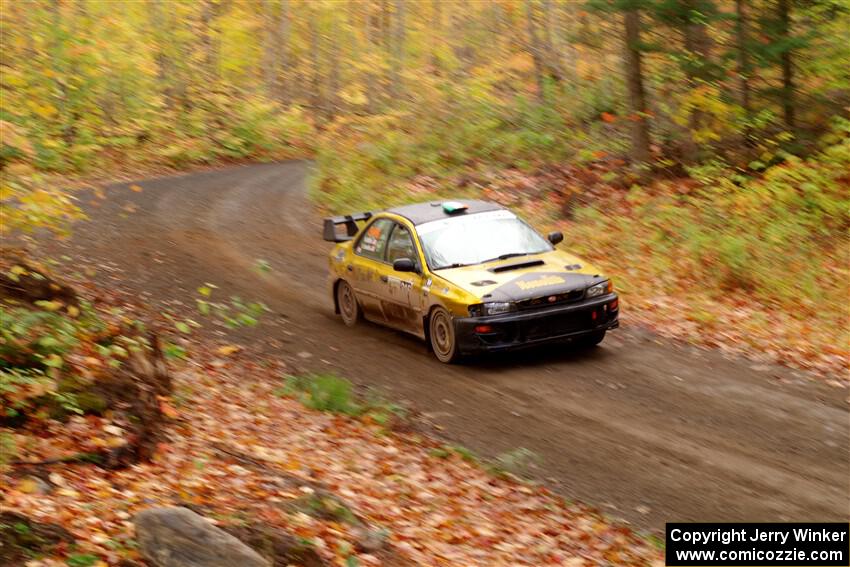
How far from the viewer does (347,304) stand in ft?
46.8

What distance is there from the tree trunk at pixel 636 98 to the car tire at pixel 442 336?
11.0 m

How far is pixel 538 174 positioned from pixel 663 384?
1331 centimetres

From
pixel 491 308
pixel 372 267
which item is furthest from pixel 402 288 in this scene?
pixel 491 308

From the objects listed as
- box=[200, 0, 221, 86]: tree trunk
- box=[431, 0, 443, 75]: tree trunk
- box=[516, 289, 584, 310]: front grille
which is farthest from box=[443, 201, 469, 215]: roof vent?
box=[431, 0, 443, 75]: tree trunk

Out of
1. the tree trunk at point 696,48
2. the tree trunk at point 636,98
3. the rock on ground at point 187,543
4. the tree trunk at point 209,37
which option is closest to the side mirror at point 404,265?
the rock on ground at point 187,543

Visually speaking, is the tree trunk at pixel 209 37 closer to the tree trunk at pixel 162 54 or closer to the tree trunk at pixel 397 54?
the tree trunk at pixel 162 54

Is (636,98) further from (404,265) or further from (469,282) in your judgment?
(469,282)

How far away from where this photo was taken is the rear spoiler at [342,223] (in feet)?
47.2

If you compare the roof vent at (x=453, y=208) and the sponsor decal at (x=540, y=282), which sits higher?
the roof vent at (x=453, y=208)

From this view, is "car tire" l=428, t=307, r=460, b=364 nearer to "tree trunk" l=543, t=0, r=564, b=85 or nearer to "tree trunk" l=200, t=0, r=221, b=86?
"tree trunk" l=543, t=0, r=564, b=85

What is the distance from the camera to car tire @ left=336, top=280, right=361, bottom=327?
14.0m

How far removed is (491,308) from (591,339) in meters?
1.58

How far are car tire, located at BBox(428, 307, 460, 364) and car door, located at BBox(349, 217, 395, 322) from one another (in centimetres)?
122

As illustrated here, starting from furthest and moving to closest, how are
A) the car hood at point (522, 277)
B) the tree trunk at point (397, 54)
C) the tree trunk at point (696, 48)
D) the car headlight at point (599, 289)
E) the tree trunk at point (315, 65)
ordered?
the tree trunk at point (315, 65) < the tree trunk at point (397, 54) < the tree trunk at point (696, 48) < the car headlight at point (599, 289) < the car hood at point (522, 277)
